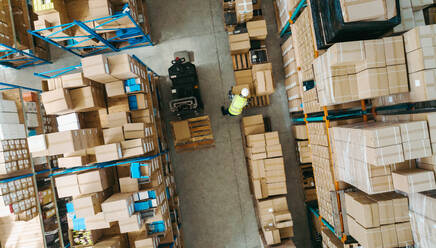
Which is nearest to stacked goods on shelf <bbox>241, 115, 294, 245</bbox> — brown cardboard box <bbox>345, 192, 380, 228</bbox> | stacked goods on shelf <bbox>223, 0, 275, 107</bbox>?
stacked goods on shelf <bbox>223, 0, 275, 107</bbox>

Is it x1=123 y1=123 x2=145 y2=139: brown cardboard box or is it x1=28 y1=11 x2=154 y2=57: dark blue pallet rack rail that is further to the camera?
x1=28 y1=11 x2=154 y2=57: dark blue pallet rack rail

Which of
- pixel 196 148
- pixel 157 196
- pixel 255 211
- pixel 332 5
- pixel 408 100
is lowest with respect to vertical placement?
pixel 255 211

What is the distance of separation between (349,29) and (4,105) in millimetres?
7320

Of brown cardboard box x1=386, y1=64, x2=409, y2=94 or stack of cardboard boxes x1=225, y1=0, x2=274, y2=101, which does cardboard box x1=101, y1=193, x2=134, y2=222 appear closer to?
stack of cardboard boxes x1=225, y1=0, x2=274, y2=101

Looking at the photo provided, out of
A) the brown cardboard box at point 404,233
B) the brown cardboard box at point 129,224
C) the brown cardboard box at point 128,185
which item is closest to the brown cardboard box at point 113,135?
the brown cardboard box at point 128,185

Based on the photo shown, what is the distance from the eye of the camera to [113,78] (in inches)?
205

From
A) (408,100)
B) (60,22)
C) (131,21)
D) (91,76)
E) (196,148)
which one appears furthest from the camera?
(196,148)

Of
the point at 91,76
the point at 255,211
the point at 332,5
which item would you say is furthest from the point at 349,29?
the point at 255,211

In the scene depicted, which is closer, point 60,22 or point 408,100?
point 408,100

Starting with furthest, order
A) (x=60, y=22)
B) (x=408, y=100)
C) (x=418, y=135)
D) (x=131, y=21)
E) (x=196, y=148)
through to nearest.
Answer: (x=196, y=148) < (x=131, y=21) < (x=60, y=22) < (x=408, y=100) < (x=418, y=135)

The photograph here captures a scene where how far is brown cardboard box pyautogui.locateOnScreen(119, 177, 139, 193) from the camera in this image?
5.35 metres

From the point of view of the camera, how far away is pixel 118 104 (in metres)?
5.64

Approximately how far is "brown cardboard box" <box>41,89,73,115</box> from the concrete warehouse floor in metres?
3.01

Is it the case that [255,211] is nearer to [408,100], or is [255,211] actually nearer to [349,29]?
[408,100]
